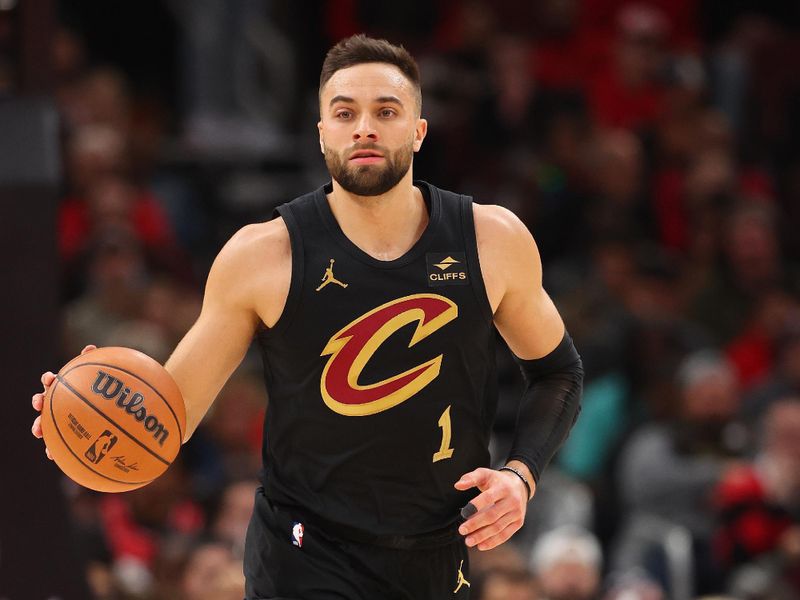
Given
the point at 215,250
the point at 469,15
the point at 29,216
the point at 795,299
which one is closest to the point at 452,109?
the point at 469,15

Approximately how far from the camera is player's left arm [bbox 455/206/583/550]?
458 centimetres

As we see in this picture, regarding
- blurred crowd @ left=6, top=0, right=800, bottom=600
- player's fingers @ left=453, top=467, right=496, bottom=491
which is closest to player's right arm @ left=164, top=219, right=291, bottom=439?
player's fingers @ left=453, top=467, right=496, bottom=491

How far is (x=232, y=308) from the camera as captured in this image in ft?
15.5

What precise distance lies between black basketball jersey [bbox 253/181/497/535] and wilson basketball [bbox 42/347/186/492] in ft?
1.18

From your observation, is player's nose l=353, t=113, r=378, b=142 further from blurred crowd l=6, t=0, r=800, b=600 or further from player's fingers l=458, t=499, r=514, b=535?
blurred crowd l=6, t=0, r=800, b=600

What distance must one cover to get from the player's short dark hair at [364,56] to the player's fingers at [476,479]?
3.86 ft

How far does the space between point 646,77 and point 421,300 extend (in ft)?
26.6

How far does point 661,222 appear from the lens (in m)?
11.5

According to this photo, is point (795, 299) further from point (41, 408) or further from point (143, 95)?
point (41, 408)

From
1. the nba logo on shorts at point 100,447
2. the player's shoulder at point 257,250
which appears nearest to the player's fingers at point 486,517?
the player's shoulder at point 257,250

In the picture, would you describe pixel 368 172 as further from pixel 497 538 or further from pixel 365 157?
pixel 497 538

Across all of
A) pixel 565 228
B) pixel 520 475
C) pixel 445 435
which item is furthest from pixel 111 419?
pixel 565 228

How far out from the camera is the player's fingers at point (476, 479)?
449 cm

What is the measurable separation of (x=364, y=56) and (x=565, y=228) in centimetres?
635
